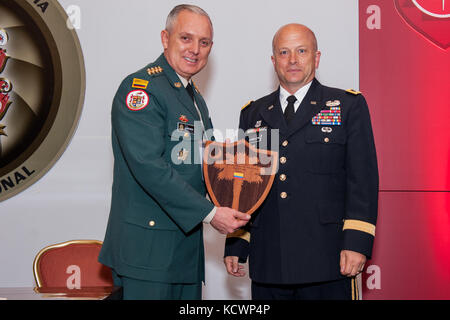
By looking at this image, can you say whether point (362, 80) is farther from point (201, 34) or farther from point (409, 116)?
point (201, 34)

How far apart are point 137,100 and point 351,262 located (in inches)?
41.0

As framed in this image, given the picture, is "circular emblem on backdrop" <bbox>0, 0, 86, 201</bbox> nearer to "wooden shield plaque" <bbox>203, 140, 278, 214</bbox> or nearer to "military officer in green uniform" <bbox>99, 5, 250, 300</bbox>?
"military officer in green uniform" <bbox>99, 5, 250, 300</bbox>

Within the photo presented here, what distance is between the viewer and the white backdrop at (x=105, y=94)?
2.84 meters

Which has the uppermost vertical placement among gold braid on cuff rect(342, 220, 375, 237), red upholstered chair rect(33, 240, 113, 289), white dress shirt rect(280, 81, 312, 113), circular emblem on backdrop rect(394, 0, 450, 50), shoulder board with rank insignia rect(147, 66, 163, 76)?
circular emblem on backdrop rect(394, 0, 450, 50)

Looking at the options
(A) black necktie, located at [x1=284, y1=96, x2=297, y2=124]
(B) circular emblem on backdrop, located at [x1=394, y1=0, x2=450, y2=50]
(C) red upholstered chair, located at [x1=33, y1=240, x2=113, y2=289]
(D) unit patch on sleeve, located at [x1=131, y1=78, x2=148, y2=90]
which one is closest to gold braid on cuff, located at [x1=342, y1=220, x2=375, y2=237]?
(A) black necktie, located at [x1=284, y1=96, x2=297, y2=124]

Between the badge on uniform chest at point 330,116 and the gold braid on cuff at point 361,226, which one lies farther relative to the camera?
the badge on uniform chest at point 330,116

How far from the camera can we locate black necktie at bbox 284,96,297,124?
1.90 meters

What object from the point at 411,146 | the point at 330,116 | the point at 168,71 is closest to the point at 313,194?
the point at 330,116

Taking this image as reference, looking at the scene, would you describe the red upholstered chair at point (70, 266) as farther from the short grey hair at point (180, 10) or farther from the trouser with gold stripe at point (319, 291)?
the short grey hair at point (180, 10)

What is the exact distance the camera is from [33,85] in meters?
2.84

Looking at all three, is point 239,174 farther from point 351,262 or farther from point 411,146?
point 411,146

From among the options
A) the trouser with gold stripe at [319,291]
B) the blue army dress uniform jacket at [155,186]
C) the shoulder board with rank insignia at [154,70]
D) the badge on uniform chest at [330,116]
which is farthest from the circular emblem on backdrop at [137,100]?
the trouser with gold stripe at [319,291]

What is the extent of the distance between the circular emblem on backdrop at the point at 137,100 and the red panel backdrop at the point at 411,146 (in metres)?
1.58

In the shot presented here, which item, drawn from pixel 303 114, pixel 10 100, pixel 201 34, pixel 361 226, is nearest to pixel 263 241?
pixel 361 226
